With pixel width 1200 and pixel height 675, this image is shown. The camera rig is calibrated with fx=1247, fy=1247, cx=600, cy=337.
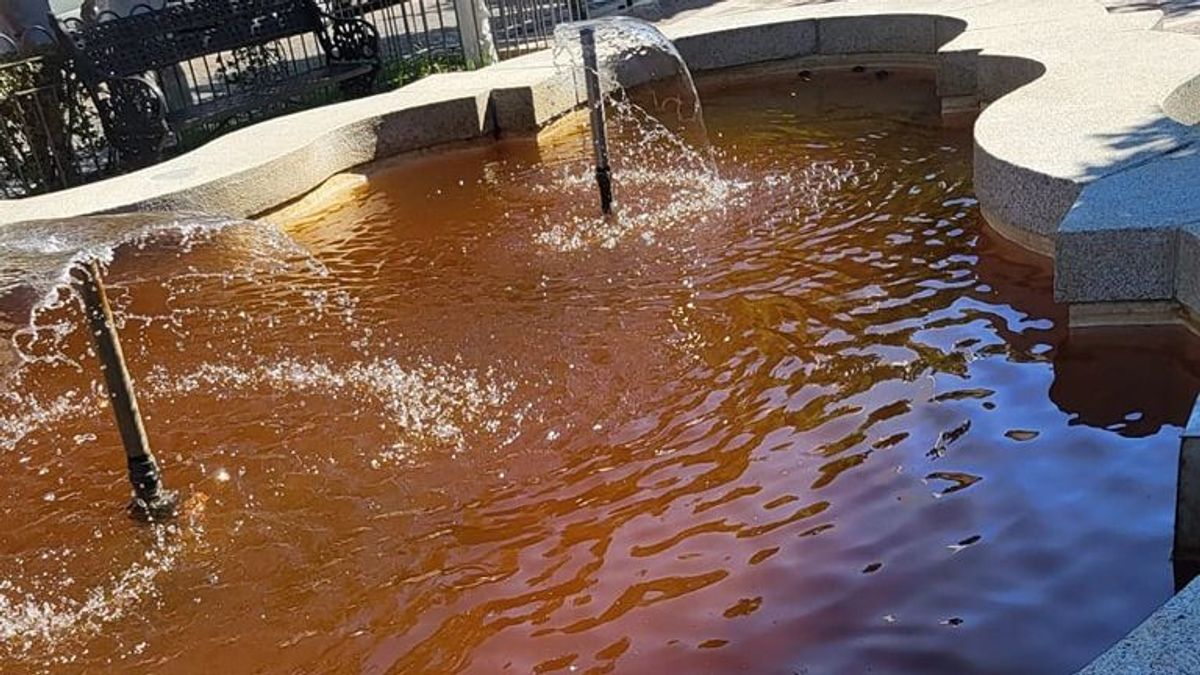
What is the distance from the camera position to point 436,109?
8852 millimetres

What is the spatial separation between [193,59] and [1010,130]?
7082mm

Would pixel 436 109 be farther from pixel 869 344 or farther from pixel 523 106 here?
pixel 869 344

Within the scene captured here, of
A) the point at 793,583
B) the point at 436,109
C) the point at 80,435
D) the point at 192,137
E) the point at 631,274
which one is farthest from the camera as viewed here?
the point at 192,137

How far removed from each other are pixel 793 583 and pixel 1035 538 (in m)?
0.67

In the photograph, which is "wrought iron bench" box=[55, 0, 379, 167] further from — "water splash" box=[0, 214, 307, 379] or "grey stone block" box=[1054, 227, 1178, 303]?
"grey stone block" box=[1054, 227, 1178, 303]

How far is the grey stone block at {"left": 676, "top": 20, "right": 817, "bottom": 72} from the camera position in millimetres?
9914

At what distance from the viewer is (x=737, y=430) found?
426 centimetres

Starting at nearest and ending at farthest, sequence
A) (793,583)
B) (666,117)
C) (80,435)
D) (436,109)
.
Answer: (793,583) → (80,435) → (436,109) → (666,117)

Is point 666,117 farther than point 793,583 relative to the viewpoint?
Yes

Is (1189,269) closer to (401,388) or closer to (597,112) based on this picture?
(401,388)

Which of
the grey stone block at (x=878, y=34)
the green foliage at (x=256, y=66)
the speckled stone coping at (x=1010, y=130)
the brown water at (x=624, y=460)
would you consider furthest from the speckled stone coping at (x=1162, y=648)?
the green foliage at (x=256, y=66)

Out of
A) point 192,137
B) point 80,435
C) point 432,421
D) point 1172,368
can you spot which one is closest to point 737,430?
point 432,421

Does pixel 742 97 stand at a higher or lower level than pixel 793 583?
higher

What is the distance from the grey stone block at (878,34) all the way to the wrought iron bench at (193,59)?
3952 millimetres
